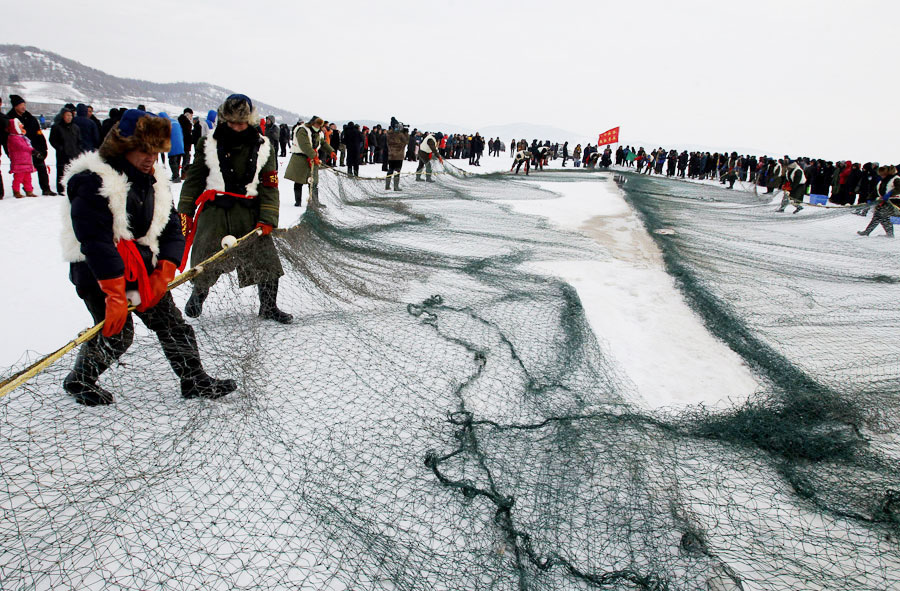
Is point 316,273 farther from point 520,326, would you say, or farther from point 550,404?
point 550,404

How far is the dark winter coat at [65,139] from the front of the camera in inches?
281

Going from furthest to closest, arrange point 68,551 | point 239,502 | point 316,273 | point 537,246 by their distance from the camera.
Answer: point 537,246
point 316,273
point 239,502
point 68,551

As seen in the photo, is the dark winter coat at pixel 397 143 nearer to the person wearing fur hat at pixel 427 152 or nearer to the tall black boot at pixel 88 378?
the person wearing fur hat at pixel 427 152

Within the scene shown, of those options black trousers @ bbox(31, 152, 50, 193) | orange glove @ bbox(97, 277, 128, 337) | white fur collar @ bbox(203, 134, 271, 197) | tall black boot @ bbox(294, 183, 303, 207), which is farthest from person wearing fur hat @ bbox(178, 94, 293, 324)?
black trousers @ bbox(31, 152, 50, 193)

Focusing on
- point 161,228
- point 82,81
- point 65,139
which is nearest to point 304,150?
point 65,139

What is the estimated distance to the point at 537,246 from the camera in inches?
225

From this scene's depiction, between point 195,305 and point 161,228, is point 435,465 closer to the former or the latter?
point 161,228

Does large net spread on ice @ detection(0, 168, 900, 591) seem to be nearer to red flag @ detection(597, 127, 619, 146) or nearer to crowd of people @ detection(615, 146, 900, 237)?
crowd of people @ detection(615, 146, 900, 237)

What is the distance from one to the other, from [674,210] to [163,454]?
919 cm

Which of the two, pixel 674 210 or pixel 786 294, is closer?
pixel 786 294

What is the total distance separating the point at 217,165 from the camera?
286 cm

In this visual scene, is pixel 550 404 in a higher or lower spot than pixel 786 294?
lower

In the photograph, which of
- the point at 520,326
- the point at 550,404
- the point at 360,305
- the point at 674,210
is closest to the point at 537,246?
the point at 520,326

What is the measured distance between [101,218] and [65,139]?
750 centimetres
